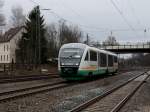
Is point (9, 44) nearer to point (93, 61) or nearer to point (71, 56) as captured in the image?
point (93, 61)

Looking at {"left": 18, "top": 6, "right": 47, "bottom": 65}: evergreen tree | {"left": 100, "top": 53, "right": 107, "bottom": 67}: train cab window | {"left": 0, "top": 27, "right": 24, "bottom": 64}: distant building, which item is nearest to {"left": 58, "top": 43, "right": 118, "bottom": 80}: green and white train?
{"left": 100, "top": 53, "right": 107, "bottom": 67}: train cab window

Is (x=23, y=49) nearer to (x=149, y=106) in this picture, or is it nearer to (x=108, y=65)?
(x=108, y=65)

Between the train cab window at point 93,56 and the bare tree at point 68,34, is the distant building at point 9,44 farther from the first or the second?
the train cab window at point 93,56

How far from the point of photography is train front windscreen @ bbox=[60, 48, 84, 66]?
30.4m

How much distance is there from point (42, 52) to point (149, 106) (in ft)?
217

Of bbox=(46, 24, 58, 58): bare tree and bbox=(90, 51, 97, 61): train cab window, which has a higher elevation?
bbox=(46, 24, 58, 58): bare tree

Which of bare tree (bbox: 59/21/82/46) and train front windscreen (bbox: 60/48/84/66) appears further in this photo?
bare tree (bbox: 59/21/82/46)

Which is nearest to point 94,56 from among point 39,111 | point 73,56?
point 73,56

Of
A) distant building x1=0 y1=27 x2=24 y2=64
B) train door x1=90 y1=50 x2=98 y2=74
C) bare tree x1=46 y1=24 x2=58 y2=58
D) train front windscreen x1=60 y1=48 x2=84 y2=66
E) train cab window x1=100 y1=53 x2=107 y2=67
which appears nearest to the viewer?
train front windscreen x1=60 y1=48 x2=84 y2=66

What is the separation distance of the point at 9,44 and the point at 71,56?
285 feet

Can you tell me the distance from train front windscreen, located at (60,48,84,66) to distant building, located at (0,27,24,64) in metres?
79.6

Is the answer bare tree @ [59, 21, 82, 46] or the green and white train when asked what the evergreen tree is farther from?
the green and white train

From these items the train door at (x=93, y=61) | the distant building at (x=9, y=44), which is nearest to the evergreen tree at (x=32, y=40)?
A: the distant building at (x=9, y=44)

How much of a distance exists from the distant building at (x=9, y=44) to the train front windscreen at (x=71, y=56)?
7964 centimetres
